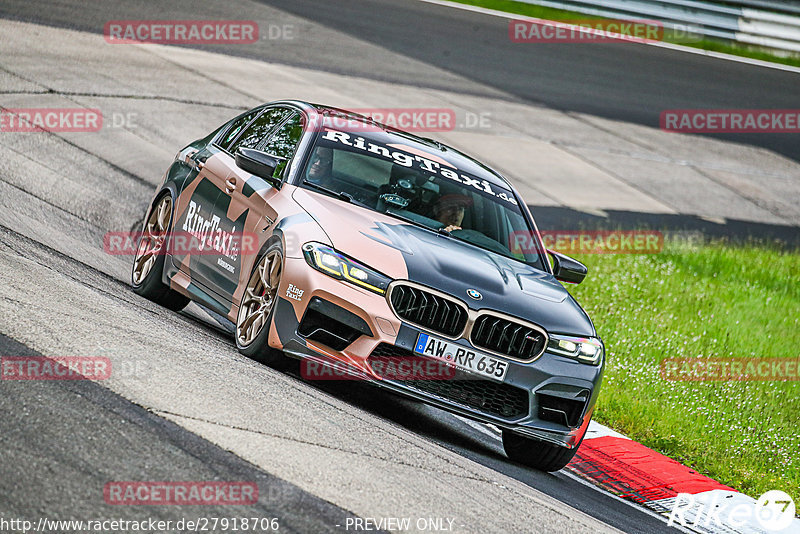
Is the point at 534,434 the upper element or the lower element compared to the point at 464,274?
lower

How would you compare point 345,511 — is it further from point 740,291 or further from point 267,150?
point 740,291

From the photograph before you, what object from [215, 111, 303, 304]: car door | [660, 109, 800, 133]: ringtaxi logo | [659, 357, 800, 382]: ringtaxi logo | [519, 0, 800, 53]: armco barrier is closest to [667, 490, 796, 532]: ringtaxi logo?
[659, 357, 800, 382]: ringtaxi logo

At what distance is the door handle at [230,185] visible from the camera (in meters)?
8.27

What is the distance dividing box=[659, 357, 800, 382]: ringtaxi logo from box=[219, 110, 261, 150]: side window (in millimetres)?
4273

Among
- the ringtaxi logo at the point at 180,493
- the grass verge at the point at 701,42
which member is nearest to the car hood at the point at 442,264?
the ringtaxi logo at the point at 180,493

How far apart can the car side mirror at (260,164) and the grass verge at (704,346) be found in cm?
343

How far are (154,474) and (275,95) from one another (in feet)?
46.0

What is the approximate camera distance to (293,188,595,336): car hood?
22.4ft

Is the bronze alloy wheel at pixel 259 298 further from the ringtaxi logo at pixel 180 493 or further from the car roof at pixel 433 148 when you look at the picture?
the ringtaxi logo at pixel 180 493

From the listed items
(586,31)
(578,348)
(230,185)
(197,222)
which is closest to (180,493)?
(578,348)

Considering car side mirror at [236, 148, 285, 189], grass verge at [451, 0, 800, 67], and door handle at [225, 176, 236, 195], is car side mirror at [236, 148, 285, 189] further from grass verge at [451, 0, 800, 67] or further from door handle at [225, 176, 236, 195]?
grass verge at [451, 0, 800, 67]

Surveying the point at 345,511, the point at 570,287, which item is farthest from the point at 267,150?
the point at 570,287

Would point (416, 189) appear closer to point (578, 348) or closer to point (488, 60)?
point (578, 348)

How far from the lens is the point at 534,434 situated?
704 centimetres
